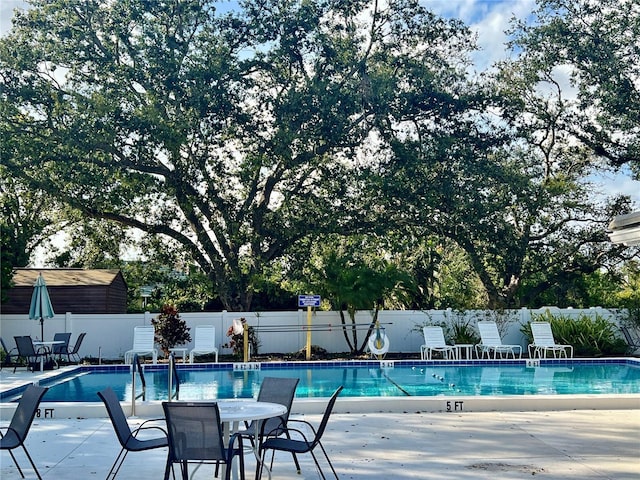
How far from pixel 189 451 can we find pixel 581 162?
2037 cm

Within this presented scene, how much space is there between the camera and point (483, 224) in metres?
21.2

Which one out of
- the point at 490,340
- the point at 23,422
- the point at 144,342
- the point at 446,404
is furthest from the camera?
the point at 490,340

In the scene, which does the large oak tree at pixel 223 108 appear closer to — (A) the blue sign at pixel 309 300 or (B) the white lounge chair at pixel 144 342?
(A) the blue sign at pixel 309 300

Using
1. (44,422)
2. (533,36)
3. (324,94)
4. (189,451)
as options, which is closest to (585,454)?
(189,451)

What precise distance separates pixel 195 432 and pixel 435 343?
1307 centimetres

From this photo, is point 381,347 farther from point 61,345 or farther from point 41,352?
point 41,352

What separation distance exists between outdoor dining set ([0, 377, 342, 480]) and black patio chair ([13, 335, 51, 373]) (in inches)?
366

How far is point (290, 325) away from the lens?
19.1m

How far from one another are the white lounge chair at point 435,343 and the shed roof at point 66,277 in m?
9.10

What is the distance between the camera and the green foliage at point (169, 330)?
17.8m

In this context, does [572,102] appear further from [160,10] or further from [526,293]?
[160,10]

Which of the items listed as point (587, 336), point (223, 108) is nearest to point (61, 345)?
point (223, 108)

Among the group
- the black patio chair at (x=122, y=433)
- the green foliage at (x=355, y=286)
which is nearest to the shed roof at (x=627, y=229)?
the black patio chair at (x=122, y=433)

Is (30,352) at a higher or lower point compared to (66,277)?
lower
